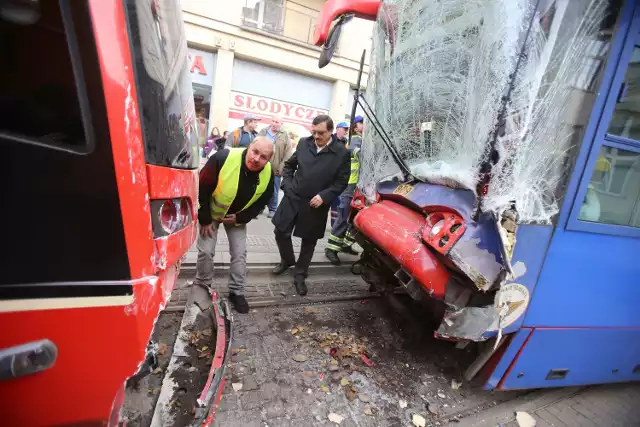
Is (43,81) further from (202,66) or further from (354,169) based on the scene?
(202,66)

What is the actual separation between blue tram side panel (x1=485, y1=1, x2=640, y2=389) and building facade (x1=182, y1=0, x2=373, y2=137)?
1000 cm

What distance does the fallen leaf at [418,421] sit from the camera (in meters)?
2.19

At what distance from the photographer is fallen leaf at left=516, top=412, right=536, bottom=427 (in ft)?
7.59

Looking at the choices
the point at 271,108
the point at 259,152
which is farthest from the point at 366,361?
the point at 271,108

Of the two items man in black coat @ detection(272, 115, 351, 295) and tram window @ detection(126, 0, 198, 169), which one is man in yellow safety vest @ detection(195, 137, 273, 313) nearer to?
man in black coat @ detection(272, 115, 351, 295)

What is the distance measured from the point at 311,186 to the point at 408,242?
165cm

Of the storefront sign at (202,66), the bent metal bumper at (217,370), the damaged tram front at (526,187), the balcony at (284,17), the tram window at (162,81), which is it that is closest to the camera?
the tram window at (162,81)

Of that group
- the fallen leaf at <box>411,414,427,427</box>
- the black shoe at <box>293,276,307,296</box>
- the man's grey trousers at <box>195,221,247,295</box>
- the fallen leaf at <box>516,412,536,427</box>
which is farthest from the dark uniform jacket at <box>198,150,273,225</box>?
the fallen leaf at <box>516,412,536,427</box>

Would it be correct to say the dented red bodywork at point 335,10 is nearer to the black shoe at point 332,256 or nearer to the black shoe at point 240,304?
the black shoe at point 240,304

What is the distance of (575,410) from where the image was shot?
2521 millimetres

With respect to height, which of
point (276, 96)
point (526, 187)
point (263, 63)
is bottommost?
point (526, 187)

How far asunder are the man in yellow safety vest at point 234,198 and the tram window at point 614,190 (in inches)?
85.7

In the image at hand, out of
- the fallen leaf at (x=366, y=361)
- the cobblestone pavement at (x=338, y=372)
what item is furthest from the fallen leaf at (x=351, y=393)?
the fallen leaf at (x=366, y=361)

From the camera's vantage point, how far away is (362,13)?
2990 millimetres
